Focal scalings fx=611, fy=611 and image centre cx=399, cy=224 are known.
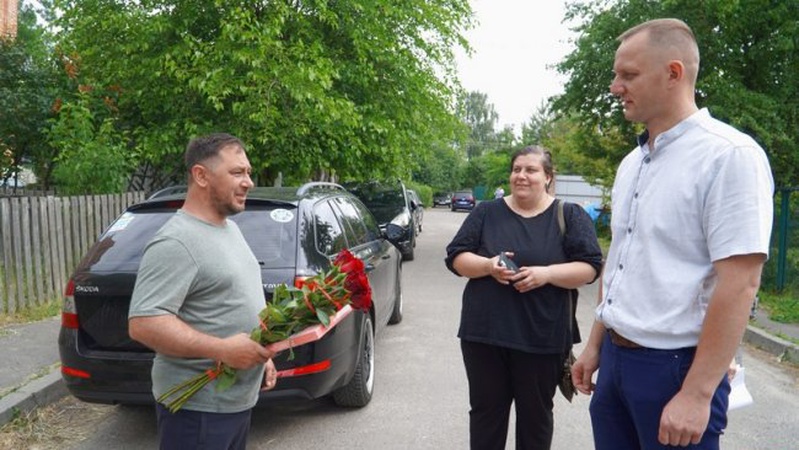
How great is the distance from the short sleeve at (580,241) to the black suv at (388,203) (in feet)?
30.9

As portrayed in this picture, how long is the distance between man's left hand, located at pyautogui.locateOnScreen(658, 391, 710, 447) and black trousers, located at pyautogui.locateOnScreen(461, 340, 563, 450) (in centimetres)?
127

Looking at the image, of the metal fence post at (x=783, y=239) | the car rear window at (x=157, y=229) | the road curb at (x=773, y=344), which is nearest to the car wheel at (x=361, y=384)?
the car rear window at (x=157, y=229)

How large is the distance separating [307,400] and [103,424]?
65.7 inches

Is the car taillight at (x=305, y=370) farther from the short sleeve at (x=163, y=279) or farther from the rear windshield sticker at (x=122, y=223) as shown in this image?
the short sleeve at (x=163, y=279)

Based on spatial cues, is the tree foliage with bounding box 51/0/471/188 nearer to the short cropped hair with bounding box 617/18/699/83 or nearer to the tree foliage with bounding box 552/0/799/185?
the tree foliage with bounding box 552/0/799/185

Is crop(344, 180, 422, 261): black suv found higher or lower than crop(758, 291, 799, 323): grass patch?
higher

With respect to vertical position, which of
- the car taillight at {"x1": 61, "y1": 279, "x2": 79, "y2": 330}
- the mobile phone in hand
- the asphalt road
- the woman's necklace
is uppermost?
the woman's necklace

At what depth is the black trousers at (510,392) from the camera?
3078mm

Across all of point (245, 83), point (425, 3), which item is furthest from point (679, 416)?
point (425, 3)

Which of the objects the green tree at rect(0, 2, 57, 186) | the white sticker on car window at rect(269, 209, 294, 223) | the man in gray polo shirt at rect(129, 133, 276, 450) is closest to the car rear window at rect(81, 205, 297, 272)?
the white sticker on car window at rect(269, 209, 294, 223)

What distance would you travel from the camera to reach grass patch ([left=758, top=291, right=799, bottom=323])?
7875 millimetres

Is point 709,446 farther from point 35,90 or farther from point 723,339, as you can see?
point 35,90

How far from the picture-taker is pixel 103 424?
14.2 ft

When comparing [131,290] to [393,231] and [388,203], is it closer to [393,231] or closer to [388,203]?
[393,231]
